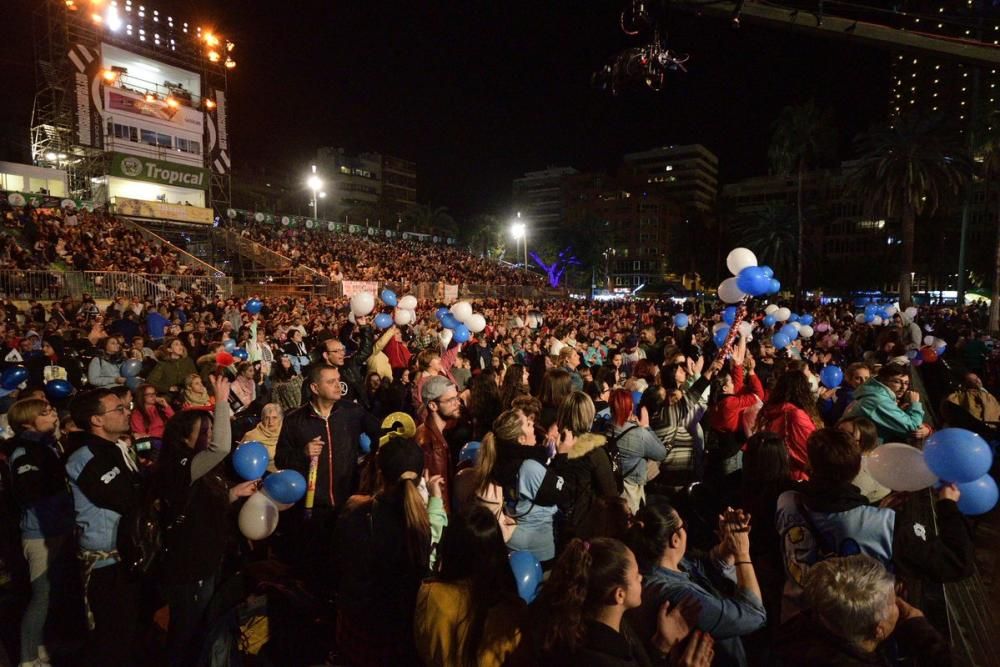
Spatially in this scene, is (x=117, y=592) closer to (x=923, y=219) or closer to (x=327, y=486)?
(x=327, y=486)

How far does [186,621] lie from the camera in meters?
2.97

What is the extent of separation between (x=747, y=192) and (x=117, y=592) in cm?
10413

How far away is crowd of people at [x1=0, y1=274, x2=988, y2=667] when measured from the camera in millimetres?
1844

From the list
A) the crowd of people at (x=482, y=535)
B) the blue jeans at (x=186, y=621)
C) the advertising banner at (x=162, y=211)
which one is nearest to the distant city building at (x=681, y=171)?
the advertising banner at (x=162, y=211)

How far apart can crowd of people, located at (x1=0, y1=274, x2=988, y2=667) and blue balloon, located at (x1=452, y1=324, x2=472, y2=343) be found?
8.91ft

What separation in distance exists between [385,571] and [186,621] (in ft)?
5.08

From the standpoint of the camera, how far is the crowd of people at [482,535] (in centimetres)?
184

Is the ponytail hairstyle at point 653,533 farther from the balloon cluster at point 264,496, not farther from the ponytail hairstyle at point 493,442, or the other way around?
the balloon cluster at point 264,496

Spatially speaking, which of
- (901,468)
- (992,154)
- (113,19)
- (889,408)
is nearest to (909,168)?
(992,154)

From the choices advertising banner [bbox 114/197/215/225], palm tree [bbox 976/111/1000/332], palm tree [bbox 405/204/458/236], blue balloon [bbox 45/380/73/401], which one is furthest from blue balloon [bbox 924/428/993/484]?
palm tree [bbox 405/204/458/236]

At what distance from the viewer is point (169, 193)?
3203cm

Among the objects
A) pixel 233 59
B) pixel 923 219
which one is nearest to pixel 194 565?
pixel 233 59

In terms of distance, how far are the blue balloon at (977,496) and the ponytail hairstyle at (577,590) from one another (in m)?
2.08

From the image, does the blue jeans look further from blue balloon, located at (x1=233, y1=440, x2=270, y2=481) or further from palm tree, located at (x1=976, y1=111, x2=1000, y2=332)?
palm tree, located at (x1=976, y1=111, x2=1000, y2=332)
